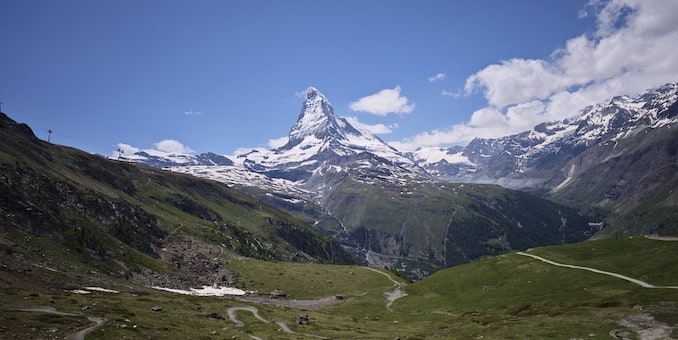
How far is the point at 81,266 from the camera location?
4419 inches

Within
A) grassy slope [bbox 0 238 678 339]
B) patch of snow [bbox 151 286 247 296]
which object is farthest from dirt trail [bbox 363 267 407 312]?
patch of snow [bbox 151 286 247 296]

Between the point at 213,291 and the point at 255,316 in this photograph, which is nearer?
the point at 255,316

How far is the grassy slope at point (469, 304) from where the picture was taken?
63.2 meters

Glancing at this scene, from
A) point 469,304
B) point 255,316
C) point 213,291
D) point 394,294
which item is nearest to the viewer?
point 255,316

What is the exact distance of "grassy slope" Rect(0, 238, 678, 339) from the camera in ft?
207

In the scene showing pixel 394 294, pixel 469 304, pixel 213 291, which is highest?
pixel 469 304

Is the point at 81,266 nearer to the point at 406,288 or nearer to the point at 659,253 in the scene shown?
the point at 406,288

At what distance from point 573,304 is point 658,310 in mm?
15223

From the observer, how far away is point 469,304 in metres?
102

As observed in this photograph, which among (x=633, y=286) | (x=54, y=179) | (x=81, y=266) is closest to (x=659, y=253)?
(x=633, y=286)

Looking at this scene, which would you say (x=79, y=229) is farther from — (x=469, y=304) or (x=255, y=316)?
(x=469, y=304)

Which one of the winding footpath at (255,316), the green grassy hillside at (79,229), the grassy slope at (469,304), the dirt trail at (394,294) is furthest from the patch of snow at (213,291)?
the dirt trail at (394,294)

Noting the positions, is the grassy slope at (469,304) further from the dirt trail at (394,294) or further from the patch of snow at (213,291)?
the patch of snow at (213,291)

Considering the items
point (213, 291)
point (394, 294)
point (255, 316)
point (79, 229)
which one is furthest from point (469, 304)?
point (79, 229)
